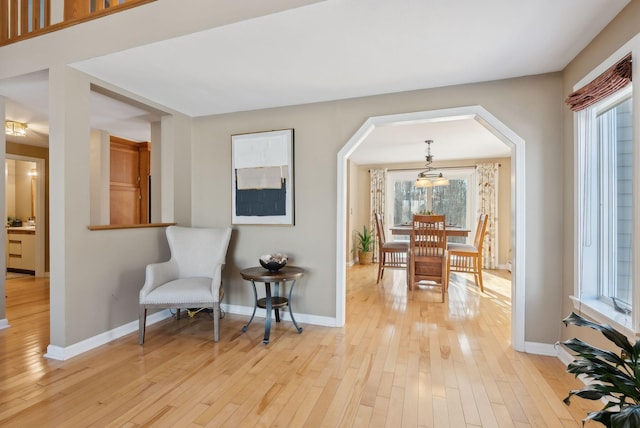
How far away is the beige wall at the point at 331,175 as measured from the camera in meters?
2.45

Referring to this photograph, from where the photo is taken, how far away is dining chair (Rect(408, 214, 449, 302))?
13.1ft

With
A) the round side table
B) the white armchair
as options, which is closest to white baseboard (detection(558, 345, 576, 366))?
the round side table

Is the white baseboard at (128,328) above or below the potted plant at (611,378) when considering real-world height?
below

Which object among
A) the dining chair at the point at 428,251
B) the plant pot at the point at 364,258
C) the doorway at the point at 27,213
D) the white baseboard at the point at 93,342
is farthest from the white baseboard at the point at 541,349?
the doorway at the point at 27,213

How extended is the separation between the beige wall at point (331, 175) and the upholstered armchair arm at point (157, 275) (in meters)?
0.64

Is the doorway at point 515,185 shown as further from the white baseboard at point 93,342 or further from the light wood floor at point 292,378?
the white baseboard at point 93,342

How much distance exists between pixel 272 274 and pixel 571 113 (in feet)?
8.79

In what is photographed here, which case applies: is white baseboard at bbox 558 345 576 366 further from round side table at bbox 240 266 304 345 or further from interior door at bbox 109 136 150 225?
interior door at bbox 109 136 150 225

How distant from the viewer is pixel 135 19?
6.94ft

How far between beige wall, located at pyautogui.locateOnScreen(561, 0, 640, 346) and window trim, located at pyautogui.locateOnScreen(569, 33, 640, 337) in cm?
6

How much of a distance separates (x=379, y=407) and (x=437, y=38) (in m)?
2.29

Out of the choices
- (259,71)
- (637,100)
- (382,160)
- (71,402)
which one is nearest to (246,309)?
(71,402)

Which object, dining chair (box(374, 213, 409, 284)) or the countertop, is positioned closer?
dining chair (box(374, 213, 409, 284))

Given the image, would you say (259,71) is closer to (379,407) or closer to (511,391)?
(379,407)
